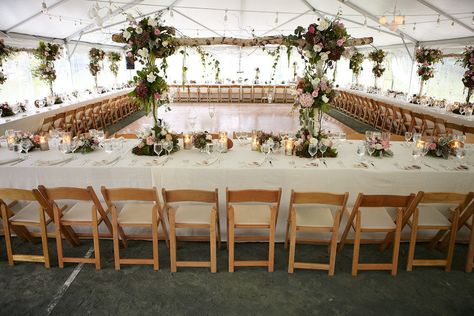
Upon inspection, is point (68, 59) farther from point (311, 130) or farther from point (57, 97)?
point (311, 130)

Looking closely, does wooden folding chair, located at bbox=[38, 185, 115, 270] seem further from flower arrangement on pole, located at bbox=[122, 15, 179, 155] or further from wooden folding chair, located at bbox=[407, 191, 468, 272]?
wooden folding chair, located at bbox=[407, 191, 468, 272]

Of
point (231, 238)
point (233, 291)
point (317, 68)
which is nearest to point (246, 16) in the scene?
point (317, 68)

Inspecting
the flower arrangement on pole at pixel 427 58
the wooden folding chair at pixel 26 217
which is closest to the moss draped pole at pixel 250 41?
the wooden folding chair at pixel 26 217

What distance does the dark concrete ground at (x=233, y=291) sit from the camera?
2801 mm

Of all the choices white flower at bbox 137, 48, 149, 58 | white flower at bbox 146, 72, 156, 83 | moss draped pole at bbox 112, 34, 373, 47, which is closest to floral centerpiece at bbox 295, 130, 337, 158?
moss draped pole at bbox 112, 34, 373, 47

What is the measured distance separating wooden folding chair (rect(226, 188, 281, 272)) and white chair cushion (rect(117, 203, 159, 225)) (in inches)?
33.0

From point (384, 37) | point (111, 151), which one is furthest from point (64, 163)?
point (384, 37)

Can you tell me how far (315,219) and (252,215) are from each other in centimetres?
64

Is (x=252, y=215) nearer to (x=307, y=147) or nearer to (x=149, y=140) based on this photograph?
(x=307, y=147)

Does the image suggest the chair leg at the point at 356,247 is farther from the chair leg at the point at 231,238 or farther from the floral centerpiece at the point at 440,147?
the floral centerpiece at the point at 440,147

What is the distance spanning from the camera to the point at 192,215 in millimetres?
3342

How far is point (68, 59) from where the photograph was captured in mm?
12555

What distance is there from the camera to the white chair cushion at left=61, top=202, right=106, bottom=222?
10.8 feet

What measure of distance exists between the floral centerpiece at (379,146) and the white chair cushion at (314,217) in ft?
3.93
